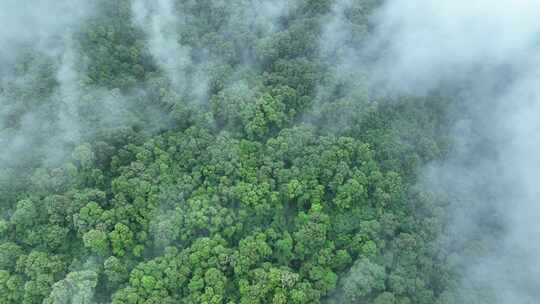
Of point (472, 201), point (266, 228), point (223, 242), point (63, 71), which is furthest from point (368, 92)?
point (63, 71)

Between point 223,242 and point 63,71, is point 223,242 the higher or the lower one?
the lower one

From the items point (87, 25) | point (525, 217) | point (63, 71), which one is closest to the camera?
point (525, 217)

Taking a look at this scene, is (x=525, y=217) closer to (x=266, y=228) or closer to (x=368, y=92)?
(x=368, y=92)

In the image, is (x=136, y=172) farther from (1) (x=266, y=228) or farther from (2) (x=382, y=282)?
(2) (x=382, y=282)

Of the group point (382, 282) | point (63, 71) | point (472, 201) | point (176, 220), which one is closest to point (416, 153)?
point (472, 201)

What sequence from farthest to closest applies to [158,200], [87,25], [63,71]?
[87,25] → [63,71] → [158,200]

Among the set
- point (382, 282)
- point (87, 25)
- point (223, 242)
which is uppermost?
point (87, 25)

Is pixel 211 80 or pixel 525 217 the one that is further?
pixel 211 80
